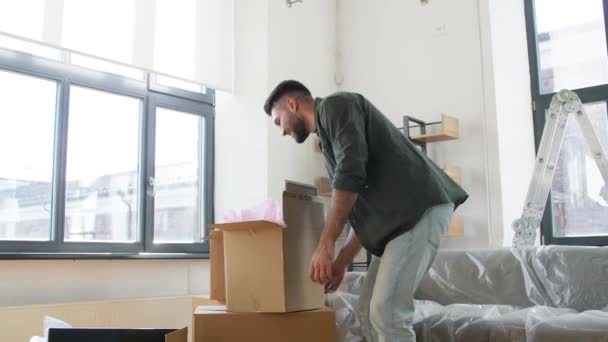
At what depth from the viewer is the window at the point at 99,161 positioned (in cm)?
277

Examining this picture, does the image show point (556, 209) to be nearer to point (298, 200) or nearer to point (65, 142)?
point (298, 200)

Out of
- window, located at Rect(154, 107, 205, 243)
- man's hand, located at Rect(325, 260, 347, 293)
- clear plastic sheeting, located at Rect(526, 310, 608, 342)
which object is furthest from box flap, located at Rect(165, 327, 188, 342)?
window, located at Rect(154, 107, 205, 243)

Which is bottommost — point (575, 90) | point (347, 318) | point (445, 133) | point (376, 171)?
point (347, 318)

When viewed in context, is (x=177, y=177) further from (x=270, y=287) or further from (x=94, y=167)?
(x=270, y=287)

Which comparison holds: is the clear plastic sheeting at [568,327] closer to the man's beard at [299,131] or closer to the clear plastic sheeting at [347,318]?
the clear plastic sheeting at [347,318]

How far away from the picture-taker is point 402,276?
1661mm

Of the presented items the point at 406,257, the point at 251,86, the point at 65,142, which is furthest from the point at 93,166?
the point at 406,257

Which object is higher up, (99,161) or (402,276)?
(99,161)

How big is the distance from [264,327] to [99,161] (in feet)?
5.33

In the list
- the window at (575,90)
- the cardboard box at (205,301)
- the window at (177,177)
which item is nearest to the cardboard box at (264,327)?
the cardboard box at (205,301)

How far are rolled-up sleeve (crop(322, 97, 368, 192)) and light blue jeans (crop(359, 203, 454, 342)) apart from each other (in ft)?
0.69

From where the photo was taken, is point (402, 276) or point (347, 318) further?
point (347, 318)

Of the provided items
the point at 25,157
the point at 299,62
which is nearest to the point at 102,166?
the point at 25,157

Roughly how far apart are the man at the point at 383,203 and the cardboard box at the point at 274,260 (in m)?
0.17
